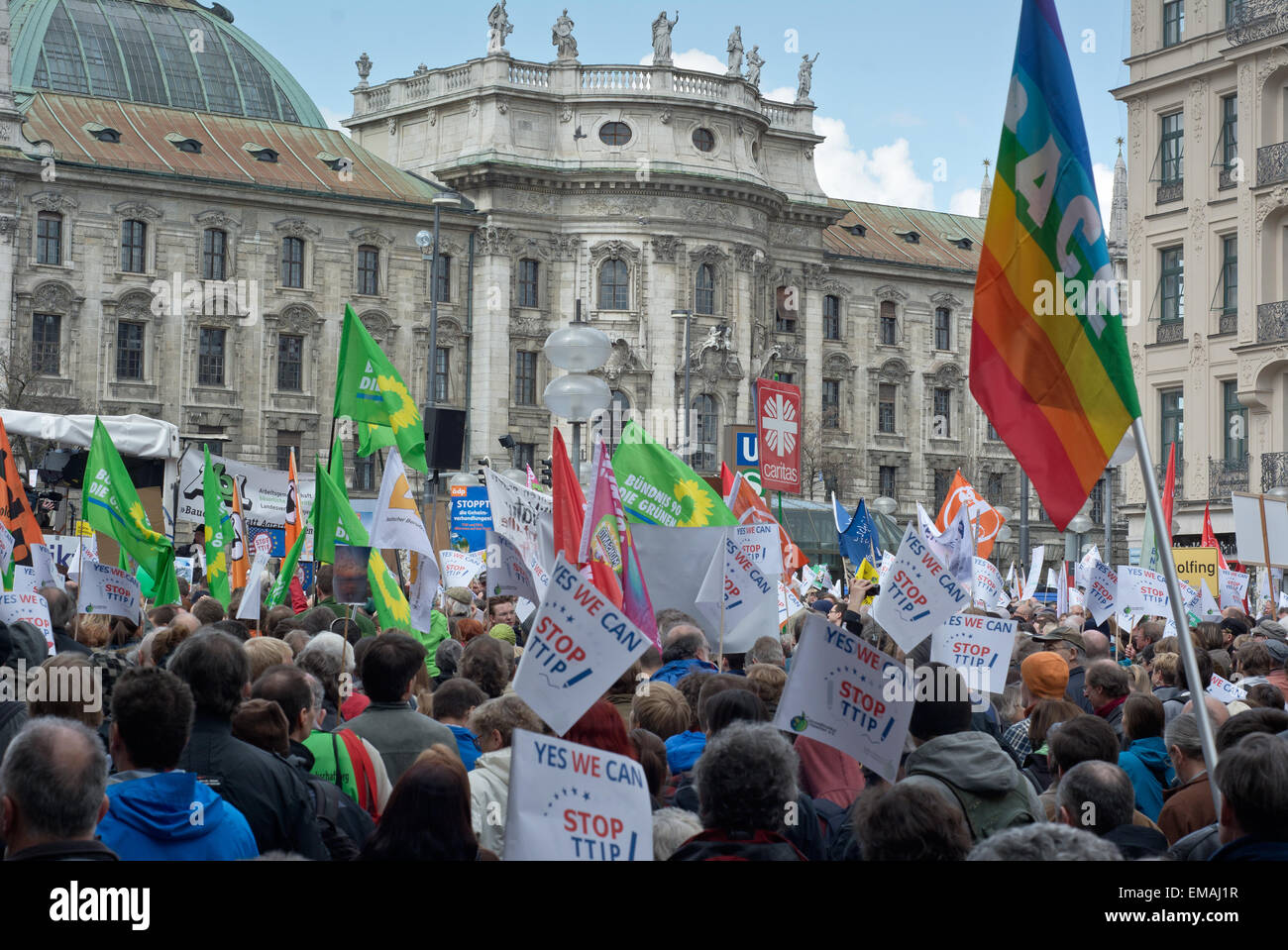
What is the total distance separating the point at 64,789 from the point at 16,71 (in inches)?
2493

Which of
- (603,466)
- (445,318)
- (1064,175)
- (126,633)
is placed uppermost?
(445,318)

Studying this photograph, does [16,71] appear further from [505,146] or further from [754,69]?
[754,69]

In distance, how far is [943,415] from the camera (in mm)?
A: 73438

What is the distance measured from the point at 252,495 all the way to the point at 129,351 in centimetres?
3452

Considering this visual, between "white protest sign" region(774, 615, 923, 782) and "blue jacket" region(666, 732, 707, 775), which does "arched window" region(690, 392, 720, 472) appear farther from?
"white protest sign" region(774, 615, 923, 782)

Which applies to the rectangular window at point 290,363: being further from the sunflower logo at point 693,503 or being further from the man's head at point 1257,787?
the man's head at point 1257,787

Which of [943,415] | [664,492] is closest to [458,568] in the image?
[664,492]

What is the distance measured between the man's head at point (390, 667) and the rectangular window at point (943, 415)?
66.7m

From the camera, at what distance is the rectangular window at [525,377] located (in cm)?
6159

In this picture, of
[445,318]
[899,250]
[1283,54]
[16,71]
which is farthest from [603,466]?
[899,250]

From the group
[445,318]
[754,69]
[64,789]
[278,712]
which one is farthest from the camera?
[754,69]

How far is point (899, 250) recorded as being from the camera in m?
74.1

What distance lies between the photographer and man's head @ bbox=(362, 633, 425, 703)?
7250 mm

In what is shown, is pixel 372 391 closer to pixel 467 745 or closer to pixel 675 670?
pixel 675 670
